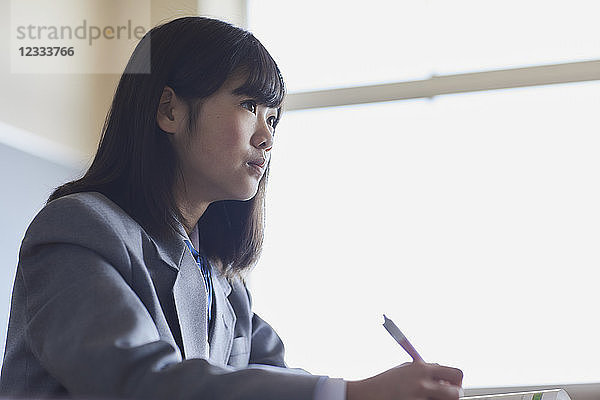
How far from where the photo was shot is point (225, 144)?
1.35 metres

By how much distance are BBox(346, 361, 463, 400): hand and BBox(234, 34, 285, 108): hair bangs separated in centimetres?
67

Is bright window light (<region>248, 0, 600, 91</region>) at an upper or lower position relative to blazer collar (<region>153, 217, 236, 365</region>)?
upper

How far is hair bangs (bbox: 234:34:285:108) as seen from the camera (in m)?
1.38

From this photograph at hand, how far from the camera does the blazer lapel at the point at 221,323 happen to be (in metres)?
1.35

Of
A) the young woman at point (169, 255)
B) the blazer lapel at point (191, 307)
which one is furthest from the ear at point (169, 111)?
the blazer lapel at point (191, 307)

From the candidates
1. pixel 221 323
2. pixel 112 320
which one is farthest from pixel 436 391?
pixel 221 323

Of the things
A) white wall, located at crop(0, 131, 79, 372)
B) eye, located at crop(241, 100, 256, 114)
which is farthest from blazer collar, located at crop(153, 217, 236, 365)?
white wall, located at crop(0, 131, 79, 372)

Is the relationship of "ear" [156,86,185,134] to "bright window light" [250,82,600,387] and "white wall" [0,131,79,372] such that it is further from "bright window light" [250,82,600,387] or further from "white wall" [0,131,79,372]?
"bright window light" [250,82,600,387]

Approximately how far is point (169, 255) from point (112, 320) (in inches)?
12.5

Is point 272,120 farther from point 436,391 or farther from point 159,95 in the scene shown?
point 436,391

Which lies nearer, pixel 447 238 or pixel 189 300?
pixel 189 300

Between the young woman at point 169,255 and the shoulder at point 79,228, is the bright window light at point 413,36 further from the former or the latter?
the shoulder at point 79,228

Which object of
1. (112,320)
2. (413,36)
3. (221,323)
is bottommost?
(221,323)

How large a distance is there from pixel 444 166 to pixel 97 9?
4.05ft
